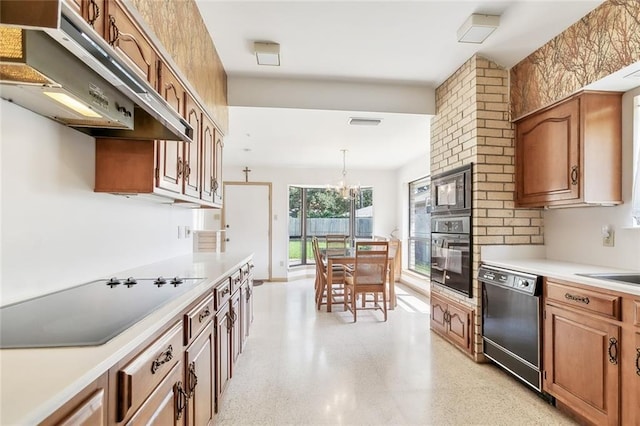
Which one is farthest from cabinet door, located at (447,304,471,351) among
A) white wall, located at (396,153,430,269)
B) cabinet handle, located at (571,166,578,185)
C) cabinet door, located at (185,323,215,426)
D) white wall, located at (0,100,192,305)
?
white wall, located at (396,153,430,269)

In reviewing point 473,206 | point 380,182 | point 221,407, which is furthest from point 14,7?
point 380,182

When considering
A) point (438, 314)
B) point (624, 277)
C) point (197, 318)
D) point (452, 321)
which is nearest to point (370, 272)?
point (438, 314)

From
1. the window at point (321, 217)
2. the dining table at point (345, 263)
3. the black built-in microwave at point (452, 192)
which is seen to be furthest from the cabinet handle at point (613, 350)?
the window at point (321, 217)

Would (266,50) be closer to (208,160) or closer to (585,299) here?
(208,160)

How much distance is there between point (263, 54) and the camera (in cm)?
270

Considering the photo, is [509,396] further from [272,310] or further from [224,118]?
[224,118]

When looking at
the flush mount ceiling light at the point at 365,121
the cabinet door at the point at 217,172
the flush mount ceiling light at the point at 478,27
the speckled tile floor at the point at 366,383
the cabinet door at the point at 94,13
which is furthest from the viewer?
the flush mount ceiling light at the point at 365,121

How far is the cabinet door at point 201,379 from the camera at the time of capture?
55.8 inches

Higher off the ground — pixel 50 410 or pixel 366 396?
pixel 50 410

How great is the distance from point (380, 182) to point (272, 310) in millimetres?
3880

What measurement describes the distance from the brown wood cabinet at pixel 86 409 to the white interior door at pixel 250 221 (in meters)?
5.90

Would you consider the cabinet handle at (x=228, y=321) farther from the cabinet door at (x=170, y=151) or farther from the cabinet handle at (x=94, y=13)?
the cabinet handle at (x=94, y=13)

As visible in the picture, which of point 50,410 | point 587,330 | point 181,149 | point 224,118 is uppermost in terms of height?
point 224,118

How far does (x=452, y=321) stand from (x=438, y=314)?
0.30m
